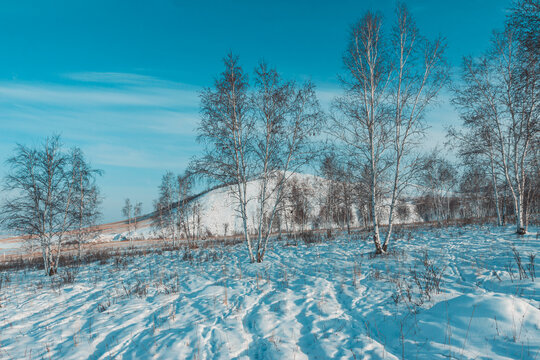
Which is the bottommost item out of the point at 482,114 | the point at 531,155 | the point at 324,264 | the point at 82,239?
the point at 324,264

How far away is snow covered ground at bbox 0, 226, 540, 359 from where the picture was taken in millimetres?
3678

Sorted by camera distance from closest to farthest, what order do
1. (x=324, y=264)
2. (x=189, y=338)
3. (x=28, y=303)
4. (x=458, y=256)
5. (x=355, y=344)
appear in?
1. (x=355, y=344)
2. (x=189, y=338)
3. (x=28, y=303)
4. (x=458, y=256)
5. (x=324, y=264)

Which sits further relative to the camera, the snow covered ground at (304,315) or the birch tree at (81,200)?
the birch tree at (81,200)

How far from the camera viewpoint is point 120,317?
221 inches

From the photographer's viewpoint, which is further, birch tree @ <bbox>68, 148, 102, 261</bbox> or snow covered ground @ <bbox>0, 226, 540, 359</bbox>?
birch tree @ <bbox>68, 148, 102, 261</bbox>

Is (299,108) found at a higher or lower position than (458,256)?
higher

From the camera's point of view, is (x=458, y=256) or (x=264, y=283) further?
(x=458, y=256)

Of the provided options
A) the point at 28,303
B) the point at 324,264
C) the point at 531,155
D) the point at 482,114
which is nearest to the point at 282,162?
the point at 324,264

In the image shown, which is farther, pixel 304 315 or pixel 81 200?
pixel 81 200

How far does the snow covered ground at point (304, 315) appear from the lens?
3.68m

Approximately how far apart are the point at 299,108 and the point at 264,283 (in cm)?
799

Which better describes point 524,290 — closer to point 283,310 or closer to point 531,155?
point 283,310

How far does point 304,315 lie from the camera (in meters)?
5.17

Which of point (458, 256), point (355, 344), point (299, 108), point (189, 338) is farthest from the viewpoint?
point (299, 108)
